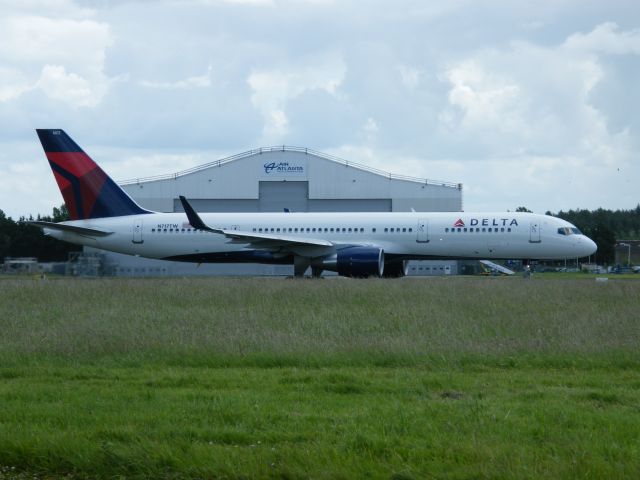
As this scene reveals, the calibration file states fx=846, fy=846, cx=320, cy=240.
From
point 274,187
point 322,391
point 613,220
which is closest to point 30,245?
point 274,187

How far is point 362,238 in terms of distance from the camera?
36.1 metres

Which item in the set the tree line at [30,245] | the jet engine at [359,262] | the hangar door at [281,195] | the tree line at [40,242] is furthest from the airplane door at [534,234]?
the tree line at [30,245]

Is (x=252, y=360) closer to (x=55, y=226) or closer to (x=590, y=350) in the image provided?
(x=590, y=350)

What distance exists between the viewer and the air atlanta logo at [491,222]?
1369 inches

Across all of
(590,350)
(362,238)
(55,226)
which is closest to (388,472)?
(590,350)

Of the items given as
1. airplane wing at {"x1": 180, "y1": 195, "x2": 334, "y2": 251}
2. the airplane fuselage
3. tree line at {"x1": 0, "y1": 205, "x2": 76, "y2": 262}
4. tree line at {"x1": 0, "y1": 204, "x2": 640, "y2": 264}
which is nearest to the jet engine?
airplane wing at {"x1": 180, "y1": 195, "x2": 334, "y2": 251}

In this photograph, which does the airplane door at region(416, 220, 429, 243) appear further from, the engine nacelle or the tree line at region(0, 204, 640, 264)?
the tree line at region(0, 204, 640, 264)

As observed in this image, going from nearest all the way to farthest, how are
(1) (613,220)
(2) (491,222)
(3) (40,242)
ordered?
(2) (491,222) → (3) (40,242) → (1) (613,220)

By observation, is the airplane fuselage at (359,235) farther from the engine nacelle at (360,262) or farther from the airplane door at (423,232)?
the engine nacelle at (360,262)

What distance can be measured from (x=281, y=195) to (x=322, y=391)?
44625 millimetres

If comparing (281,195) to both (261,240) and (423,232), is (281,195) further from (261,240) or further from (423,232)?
(423,232)

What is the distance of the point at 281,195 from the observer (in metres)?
53.7

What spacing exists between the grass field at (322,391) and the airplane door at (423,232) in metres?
17.0

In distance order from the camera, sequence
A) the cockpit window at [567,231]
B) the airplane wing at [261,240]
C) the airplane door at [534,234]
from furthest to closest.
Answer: the cockpit window at [567,231] → the airplane door at [534,234] → the airplane wing at [261,240]
